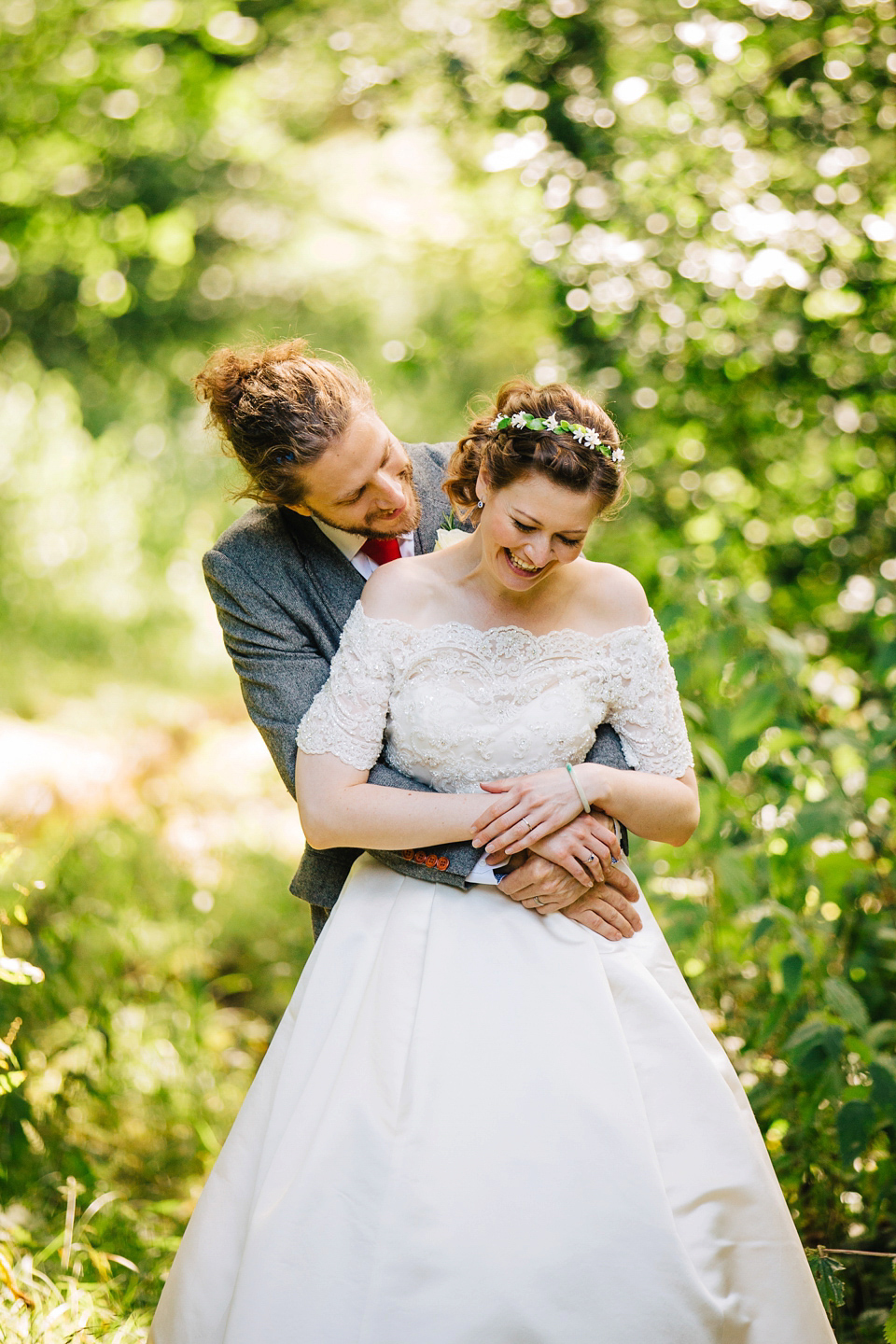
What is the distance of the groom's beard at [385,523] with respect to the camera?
2.17 m

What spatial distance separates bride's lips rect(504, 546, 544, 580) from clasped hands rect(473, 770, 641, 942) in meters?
0.37

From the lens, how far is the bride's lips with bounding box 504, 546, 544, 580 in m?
1.94

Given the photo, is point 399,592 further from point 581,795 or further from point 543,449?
point 581,795

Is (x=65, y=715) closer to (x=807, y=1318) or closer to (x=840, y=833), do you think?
(x=840, y=833)

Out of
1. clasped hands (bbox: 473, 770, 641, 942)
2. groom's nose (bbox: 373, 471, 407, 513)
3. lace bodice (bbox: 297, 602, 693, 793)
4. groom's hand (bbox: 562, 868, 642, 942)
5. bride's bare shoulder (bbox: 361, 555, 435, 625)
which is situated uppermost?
groom's nose (bbox: 373, 471, 407, 513)

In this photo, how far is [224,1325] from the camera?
1.83 meters

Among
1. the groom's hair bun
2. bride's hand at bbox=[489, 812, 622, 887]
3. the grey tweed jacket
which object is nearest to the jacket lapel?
the grey tweed jacket

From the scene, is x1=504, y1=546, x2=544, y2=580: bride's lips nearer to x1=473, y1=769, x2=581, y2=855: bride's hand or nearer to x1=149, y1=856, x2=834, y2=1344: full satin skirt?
x1=473, y1=769, x2=581, y2=855: bride's hand

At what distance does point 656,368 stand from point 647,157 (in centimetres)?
71

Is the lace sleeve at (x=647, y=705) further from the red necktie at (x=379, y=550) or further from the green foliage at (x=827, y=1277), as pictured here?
the green foliage at (x=827, y=1277)

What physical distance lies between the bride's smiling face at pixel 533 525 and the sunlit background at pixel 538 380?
76 cm

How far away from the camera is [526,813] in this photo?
1901mm

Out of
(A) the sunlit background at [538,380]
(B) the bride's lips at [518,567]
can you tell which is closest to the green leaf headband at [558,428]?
(B) the bride's lips at [518,567]

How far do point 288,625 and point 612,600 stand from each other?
0.67 metres
